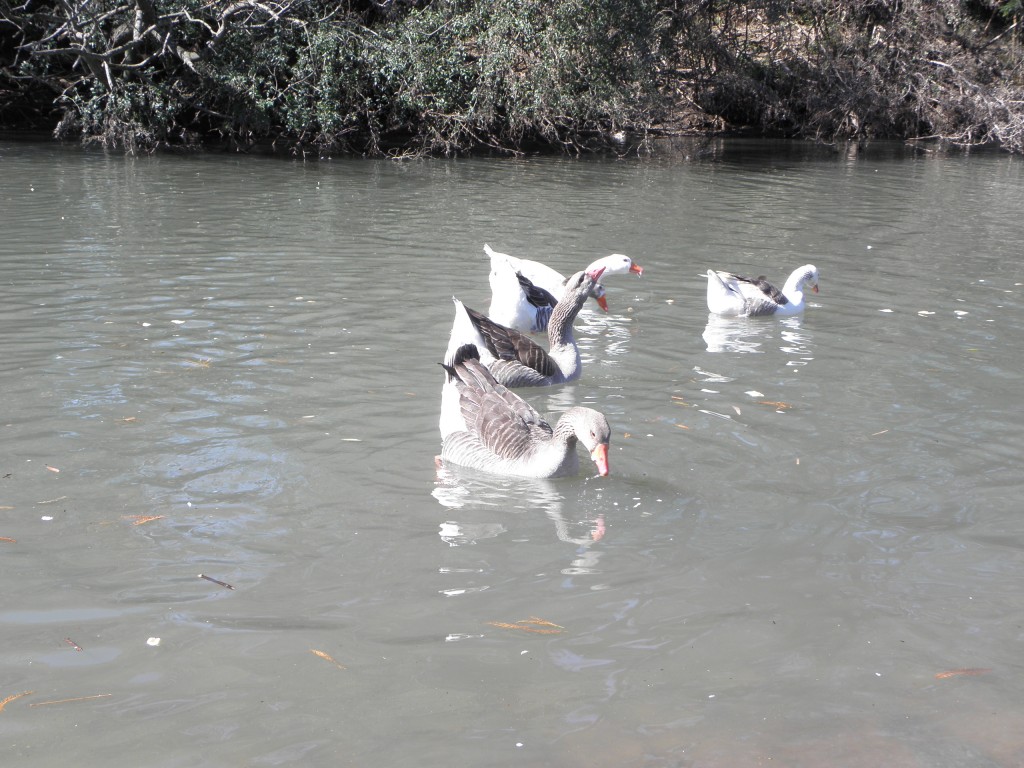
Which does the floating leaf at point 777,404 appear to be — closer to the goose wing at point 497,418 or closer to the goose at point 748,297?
the goose wing at point 497,418

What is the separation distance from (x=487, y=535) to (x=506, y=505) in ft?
1.43

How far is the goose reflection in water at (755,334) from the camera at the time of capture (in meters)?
8.90

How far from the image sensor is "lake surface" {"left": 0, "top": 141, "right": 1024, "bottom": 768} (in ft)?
12.3

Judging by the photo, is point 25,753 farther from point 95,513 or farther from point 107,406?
point 107,406

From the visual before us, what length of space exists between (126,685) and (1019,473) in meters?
4.90

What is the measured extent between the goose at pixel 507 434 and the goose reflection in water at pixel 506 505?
0.29ft

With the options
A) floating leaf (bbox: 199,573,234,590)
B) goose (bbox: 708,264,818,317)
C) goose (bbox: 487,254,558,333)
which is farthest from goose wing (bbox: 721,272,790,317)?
floating leaf (bbox: 199,573,234,590)

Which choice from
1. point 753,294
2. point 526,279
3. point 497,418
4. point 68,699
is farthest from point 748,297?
point 68,699

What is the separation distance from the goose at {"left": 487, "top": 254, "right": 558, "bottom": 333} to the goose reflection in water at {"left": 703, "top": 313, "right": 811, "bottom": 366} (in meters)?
1.56

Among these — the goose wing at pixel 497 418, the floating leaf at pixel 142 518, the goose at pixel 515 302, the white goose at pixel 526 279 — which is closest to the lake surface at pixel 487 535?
the floating leaf at pixel 142 518

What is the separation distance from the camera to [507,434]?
19.5 ft

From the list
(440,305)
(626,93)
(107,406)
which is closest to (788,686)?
(107,406)

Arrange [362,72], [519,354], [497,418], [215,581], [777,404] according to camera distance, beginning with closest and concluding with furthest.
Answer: [215,581] < [497,418] < [777,404] < [519,354] < [362,72]

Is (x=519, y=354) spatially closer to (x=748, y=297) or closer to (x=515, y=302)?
(x=515, y=302)
